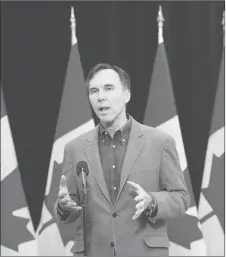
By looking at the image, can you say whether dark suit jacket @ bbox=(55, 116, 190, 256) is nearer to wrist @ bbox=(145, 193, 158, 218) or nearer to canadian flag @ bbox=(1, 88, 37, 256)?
wrist @ bbox=(145, 193, 158, 218)

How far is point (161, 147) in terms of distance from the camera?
214cm

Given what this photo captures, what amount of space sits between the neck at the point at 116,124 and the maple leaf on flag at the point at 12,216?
2388 mm

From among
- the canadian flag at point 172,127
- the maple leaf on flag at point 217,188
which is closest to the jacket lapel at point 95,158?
the canadian flag at point 172,127

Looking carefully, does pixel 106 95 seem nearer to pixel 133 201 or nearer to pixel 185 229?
pixel 133 201

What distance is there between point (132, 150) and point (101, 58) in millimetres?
2802

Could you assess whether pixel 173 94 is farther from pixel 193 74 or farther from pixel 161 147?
pixel 161 147

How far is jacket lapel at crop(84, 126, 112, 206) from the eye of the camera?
82.2 inches

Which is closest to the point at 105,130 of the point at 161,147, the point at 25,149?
the point at 161,147

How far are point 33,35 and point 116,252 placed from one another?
3.18 metres

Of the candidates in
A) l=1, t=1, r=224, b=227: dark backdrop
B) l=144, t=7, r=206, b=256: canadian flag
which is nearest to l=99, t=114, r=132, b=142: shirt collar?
l=144, t=7, r=206, b=256: canadian flag

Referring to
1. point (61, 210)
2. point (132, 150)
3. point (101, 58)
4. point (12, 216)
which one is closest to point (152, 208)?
point (132, 150)

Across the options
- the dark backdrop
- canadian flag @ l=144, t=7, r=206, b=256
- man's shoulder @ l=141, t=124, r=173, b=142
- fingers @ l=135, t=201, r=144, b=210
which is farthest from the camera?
the dark backdrop

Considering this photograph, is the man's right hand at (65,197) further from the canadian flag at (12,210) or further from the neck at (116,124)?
the canadian flag at (12,210)

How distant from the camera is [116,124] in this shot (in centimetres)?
219
